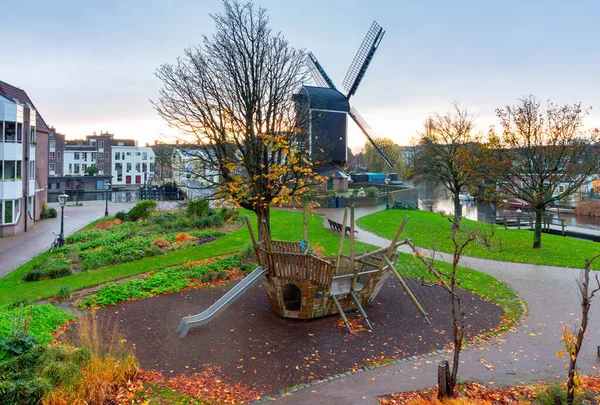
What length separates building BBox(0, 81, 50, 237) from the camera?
28.8 m

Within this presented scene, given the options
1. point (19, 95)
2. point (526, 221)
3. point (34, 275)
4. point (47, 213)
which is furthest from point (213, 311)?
point (19, 95)

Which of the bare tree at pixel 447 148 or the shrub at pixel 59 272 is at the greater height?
the bare tree at pixel 447 148

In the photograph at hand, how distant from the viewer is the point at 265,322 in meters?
10.7

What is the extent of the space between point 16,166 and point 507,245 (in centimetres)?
3443

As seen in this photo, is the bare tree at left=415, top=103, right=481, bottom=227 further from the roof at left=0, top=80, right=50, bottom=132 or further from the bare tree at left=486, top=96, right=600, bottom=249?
the roof at left=0, top=80, right=50, bottom=132

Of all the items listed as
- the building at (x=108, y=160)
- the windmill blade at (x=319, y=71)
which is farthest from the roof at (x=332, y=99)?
the building at (x=108, y=160)

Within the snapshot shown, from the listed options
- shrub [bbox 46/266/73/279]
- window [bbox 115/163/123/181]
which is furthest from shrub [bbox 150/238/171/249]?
window [bbox 115/163/123/181]

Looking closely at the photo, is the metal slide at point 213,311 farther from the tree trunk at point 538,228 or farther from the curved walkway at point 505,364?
the tree trunk at point 538,228

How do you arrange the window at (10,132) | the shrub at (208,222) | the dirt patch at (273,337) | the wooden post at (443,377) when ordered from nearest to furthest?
1. the wooden post at (443,377)
2. the dirt patch at (273,337)
3. the shrub at (208,222)
4. the window at (10,132)

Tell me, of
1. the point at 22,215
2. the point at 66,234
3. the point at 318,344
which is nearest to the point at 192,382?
the point at 318,344

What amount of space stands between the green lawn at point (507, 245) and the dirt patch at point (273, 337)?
614cm

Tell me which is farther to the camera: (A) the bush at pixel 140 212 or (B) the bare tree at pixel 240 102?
(A) the bush at pixel 140 212

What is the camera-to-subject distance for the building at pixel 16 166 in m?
28.8

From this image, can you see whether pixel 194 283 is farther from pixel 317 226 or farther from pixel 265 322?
pixel 317 226
